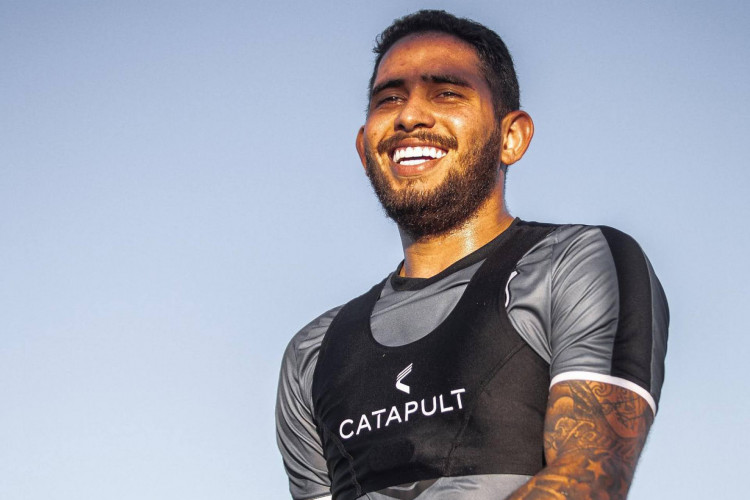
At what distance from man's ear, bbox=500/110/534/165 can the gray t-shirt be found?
738 mm

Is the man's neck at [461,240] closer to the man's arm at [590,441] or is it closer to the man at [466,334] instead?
the man at [466,334]

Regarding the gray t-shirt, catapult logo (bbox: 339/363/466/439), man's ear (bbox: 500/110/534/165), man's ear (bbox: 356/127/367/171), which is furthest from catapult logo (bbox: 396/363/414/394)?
man's ear (bbox: 356/127/367/171)

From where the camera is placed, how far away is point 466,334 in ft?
13.5

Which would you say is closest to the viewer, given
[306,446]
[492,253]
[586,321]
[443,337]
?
[586,321]

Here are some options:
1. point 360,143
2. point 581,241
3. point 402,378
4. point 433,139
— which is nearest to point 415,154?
point 433,139

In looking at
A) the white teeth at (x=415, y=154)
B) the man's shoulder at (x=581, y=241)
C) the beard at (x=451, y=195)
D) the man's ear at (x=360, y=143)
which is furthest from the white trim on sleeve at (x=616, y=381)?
the man's ear at (x=360, y=143)

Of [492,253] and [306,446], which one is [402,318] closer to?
[492,253]

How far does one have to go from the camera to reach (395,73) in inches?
201

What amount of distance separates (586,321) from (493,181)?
1297 mm

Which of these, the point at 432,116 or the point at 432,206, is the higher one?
the point at 432,116

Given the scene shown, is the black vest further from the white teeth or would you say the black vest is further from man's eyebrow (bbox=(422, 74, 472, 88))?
man's eyebrow (bbox=(422, 74, 472, 88))

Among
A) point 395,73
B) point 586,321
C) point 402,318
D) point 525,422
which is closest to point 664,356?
point 586,321

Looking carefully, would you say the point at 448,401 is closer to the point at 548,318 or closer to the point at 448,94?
the point at 548,318

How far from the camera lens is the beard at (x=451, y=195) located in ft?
15.7
